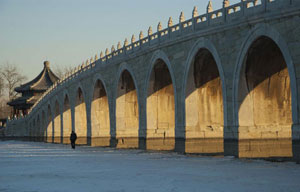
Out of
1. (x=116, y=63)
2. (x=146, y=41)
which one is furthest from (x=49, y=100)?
(x=146, y=41)

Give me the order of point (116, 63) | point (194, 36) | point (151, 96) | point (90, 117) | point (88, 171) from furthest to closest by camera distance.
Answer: point (90, 117), point (116, 63), point (151, 96), point (194, 36), point (88, 171)

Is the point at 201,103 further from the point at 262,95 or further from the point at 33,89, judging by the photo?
the point at 33,89

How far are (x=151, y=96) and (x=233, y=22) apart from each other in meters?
10.9

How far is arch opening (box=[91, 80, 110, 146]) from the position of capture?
45.0 metres

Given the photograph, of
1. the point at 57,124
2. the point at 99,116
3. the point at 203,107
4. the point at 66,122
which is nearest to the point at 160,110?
the point at 203,107

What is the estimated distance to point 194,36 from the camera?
27.9m

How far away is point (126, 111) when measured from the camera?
39.4 m

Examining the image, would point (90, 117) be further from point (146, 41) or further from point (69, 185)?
point (69, 185)

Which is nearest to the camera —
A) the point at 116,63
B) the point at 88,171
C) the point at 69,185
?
the point at 69,185

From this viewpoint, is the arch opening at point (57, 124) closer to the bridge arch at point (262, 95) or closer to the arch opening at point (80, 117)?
the arch opening at point (80, 117)

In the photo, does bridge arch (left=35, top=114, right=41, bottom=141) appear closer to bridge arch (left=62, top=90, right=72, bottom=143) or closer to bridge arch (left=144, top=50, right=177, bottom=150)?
bridge arch (left=62, top=90, right=72, bottom=143)

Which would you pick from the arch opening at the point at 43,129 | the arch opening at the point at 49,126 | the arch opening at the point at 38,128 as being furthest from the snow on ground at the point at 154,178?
the arch opening at the point at 38,128

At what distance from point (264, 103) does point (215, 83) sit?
5.29 metres

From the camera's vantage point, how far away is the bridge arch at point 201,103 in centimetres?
2880
